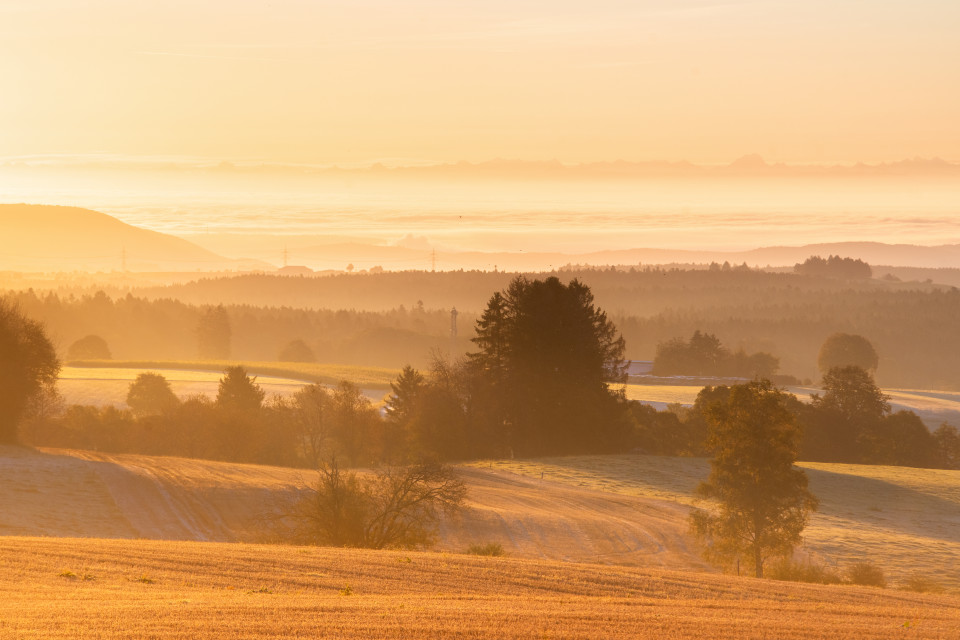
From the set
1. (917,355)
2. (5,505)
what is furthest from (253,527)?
(917,355)

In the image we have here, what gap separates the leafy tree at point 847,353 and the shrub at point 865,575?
105 m

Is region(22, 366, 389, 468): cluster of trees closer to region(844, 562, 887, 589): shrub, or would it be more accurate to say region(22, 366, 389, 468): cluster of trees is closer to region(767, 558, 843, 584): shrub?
region(767, 558, 843, 584): shrub

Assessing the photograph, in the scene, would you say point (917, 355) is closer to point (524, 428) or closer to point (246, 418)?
point (524, 428)

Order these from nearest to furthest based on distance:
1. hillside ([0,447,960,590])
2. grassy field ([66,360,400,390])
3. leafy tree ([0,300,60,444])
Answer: hillside ([0,447,960,590]) → leafy tree ([0,300,60,444]) → grassy field ([66,360,400,390])

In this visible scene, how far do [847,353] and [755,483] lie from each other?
10596 cm

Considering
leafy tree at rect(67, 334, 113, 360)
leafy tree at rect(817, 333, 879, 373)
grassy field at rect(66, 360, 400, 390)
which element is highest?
leafy tree at rect(817, 333, 879, 373)

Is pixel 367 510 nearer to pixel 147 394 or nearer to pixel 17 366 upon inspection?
pixel 17 366

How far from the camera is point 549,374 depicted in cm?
7312

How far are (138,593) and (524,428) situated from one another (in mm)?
53359

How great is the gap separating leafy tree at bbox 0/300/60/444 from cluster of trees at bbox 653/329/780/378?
8877cm

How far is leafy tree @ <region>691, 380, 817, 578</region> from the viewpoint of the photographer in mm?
37969

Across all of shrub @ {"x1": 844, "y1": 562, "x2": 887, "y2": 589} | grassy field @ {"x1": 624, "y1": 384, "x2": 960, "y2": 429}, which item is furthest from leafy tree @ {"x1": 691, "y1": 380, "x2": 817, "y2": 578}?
grassy field @ {"x1": 624, "y1": 384, "x2": 960, "y2": 429}

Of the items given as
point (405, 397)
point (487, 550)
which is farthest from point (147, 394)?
point (487, 550)

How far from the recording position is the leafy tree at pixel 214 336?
17188 cm
